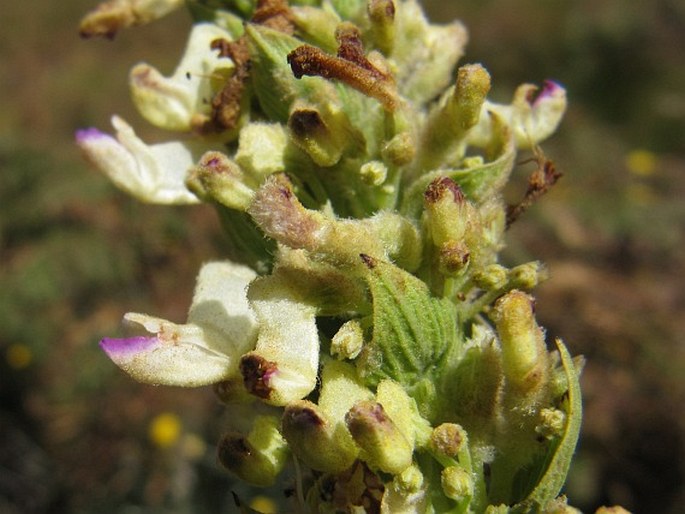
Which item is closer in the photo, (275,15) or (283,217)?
(283,217)

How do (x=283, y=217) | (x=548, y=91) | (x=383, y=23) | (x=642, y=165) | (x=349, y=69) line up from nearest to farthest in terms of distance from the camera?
(x=283, y=217), (x=349, y=69), (x=383, y=23), (x=548, y=91), (x=642, y=165)

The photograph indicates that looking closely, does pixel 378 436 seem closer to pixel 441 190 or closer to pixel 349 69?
pixel 441 190

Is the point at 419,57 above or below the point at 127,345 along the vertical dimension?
above

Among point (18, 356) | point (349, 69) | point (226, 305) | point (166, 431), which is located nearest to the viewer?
point (349, 69)

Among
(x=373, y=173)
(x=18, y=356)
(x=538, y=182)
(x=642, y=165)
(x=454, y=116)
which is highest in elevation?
(x=454, y=116)

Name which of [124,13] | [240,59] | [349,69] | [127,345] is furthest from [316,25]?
[127,345]
